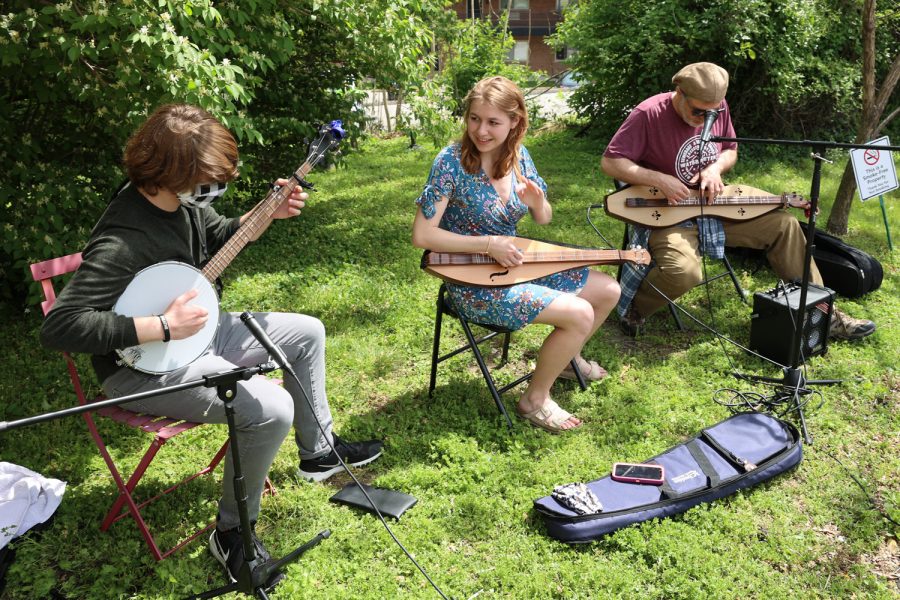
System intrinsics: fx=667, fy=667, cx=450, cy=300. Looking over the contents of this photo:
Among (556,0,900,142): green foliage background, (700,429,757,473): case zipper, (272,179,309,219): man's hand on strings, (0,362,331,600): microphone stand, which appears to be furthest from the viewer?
(556,0,900,142): green foliage background

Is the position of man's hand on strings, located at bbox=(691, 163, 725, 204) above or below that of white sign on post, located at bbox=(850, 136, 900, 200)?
above

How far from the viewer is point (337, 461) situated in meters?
2.88

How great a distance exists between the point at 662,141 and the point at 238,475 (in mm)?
2961

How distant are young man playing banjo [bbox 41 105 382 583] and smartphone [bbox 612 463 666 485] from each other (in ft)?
4.44

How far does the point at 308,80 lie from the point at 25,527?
13.4ft

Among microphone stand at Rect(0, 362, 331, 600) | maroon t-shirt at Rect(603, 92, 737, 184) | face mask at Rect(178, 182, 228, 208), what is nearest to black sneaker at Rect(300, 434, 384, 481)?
microphone stand at Rect(0, 362, 331, 600)

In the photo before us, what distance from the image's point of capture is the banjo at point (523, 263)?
2.99 metres

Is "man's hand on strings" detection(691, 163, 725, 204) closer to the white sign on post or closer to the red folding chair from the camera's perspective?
the white sign on post

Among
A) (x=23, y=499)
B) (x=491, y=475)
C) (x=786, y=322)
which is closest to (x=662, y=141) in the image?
(x=786, y=322)

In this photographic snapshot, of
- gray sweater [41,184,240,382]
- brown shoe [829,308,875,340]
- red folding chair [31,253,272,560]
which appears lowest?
brown shoe [829,308,875,340]

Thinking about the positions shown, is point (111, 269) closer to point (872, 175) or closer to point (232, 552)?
point (232, 552)

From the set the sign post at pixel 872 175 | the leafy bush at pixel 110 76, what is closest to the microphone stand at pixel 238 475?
the leafy bush at pixel 110 76

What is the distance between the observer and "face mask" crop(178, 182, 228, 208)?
2209 millimetres

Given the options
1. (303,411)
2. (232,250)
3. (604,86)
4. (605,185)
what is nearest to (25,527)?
(303,411)
